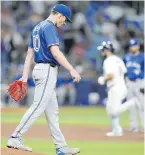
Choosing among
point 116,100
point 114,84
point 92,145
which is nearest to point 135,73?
point 114,84

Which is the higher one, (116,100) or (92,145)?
(116,100)

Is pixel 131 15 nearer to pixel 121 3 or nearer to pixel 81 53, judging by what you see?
Result: pixel 121 3

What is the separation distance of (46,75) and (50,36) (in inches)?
22.1

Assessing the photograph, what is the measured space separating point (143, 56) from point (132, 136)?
1.94m

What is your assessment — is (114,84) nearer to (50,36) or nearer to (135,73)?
(135,73)

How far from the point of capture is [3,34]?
78.4 ft

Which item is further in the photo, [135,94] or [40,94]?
[135,94]

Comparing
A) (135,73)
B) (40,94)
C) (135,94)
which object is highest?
(135,73)

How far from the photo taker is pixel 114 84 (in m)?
13.4

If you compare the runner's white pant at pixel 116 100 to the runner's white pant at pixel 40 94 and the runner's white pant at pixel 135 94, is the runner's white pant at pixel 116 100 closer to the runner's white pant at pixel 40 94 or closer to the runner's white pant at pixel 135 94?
the runner's white pant at pixel 135 94

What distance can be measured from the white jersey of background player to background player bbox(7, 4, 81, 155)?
165 inches

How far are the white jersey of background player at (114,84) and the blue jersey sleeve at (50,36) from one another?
14.7ft

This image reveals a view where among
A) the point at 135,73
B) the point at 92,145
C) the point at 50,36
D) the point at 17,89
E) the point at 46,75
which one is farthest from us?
the point at 135,73

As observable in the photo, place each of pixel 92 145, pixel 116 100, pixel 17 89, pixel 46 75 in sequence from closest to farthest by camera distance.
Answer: pixel 46 75
pixel 17 89
pixel 92 145
pixel 116 100
